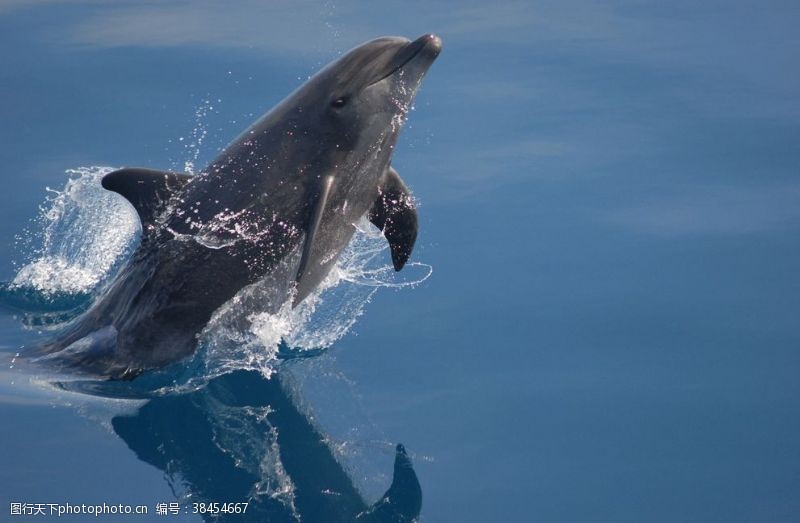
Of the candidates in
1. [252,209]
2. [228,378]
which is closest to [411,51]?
[252,209]

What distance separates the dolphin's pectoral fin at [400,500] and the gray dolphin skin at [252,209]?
1631mm

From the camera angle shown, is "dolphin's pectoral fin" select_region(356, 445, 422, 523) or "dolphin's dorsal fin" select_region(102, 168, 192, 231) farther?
"dolphin's dorsal fin" select_region(102, 168, 192, 231)

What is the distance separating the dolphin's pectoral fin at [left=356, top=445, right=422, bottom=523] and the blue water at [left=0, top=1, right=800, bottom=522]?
0.38 feet

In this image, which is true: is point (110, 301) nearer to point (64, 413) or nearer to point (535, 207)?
point (64, 413)

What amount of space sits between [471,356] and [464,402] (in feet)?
2.07

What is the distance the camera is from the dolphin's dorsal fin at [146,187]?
27.2ft

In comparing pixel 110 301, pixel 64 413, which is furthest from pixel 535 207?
pixel 64 413

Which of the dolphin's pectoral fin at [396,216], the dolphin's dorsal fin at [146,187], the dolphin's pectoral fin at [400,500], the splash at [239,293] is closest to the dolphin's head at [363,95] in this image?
the dolphin's pectoral fin at [396,216]

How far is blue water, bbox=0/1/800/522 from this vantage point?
7.09m

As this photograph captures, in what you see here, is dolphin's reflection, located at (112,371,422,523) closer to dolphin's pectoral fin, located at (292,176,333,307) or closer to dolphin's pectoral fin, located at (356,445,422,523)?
dolphin's pectoral fin, located at (356,445,422,523)

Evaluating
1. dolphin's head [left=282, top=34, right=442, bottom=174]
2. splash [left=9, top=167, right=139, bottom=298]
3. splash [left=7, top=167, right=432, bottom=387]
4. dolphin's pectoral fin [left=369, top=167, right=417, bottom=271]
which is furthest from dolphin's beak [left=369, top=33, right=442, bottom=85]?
splash [left=9, top=167, right=139, bottom=298]

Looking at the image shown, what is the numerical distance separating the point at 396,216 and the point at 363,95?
1152 millimetres

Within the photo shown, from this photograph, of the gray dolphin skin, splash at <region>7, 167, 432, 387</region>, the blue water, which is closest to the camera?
the blue water

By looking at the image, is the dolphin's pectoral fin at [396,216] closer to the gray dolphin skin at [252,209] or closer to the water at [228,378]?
the water at [228,378]
